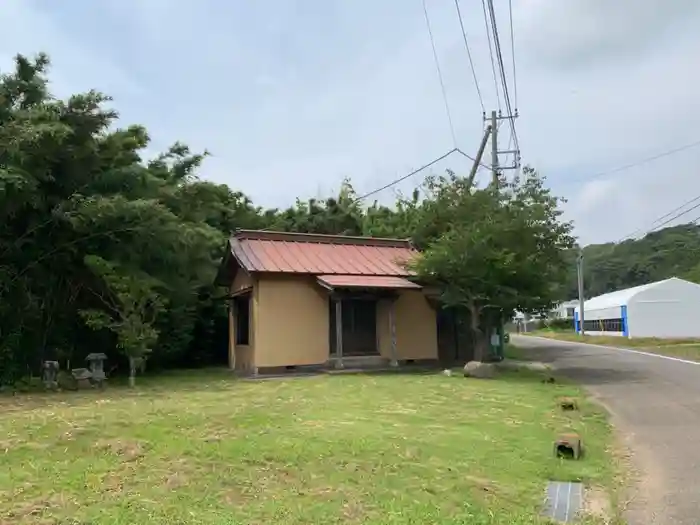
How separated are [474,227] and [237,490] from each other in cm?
1178

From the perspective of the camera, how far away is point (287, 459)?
21.3 feet

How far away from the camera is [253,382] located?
1445 cm

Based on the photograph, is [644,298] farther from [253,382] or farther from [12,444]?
[12,444]

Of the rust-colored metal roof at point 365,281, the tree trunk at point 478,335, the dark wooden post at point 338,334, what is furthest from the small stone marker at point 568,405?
the dark wooden post at point 338,334

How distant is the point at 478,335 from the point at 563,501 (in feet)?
40.2

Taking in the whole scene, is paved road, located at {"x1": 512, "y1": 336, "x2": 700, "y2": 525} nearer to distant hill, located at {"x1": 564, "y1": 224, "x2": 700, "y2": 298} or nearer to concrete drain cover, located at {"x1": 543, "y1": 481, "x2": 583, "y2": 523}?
concrete drain cover, located at {"x1": 543, "y1": 481, "x2": 583, "y2": 523}

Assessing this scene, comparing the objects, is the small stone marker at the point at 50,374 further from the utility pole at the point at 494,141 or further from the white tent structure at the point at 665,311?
the white tent structure at the point at 665,311

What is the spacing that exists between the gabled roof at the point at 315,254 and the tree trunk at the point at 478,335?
7.31ft

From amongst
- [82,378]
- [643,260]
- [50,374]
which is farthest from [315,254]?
[643,260]

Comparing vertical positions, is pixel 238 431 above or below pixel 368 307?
below

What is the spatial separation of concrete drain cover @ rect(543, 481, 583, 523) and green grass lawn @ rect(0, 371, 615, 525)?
116 millimetres

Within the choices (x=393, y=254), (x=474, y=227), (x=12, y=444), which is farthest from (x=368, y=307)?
(x=12, y=444)

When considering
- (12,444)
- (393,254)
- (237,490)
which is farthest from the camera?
(393,254)

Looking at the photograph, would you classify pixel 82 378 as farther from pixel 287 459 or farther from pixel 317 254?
pixel 287 459
